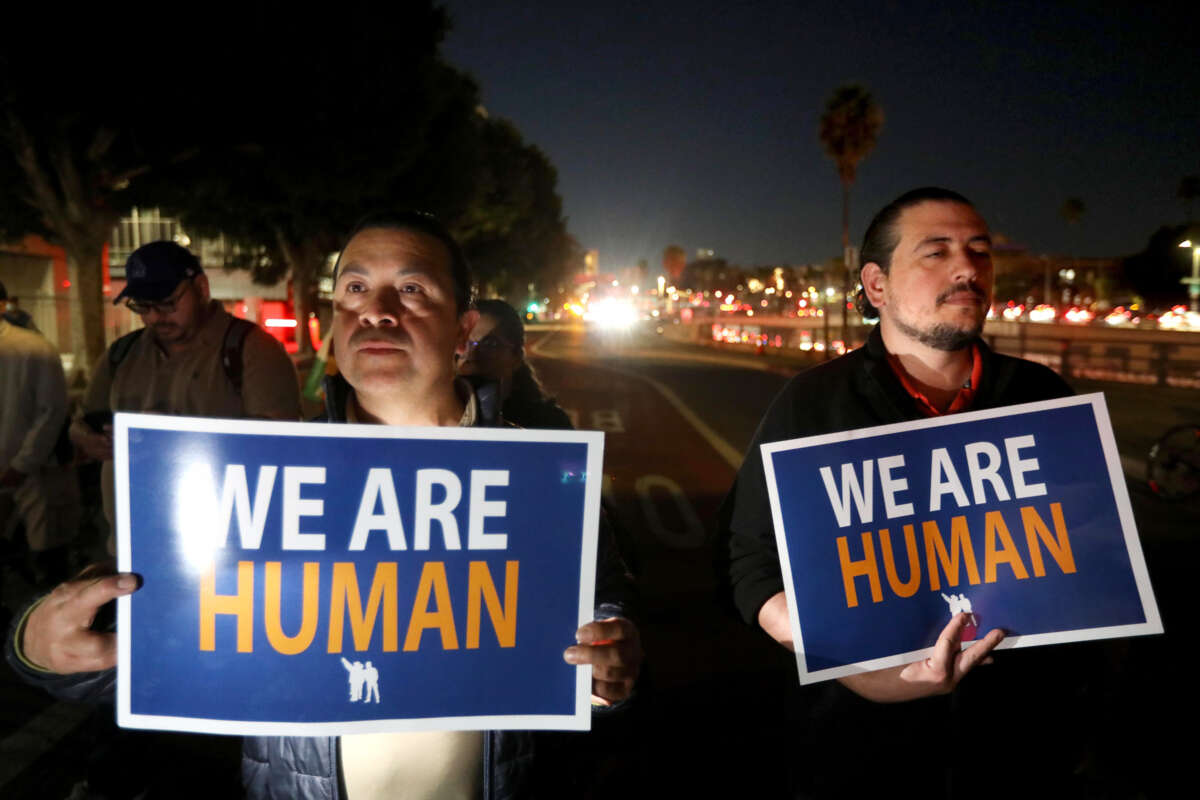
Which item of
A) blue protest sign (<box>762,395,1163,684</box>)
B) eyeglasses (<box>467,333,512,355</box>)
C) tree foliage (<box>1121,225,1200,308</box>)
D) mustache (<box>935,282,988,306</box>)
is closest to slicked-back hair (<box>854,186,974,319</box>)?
mustache (<box>935,282,988,306</box>)

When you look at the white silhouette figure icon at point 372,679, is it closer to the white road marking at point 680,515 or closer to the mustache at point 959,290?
the mustache at point 959,290

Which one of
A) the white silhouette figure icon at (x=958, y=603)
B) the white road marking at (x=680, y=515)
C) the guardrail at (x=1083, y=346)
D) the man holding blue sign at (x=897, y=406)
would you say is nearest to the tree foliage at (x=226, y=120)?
the white road marking at (x=680, y=515)

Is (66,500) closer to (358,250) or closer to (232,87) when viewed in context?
(358,250)

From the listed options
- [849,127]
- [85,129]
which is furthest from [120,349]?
[849,127]

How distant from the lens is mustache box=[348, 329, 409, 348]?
186cm

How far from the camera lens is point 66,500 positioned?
15.5 feet

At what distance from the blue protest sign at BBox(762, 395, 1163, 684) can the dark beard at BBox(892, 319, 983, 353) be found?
21 cm

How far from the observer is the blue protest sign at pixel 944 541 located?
1.95 metres

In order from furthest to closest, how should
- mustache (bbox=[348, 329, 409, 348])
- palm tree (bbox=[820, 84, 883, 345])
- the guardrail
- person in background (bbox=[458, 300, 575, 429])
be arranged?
palm tree (bbox=[820, 84, 883, 345])
the guardrail
person in background (bbox=[458, 300, 575, 429])
mustache (bbox=[348, 329, 409, 348])

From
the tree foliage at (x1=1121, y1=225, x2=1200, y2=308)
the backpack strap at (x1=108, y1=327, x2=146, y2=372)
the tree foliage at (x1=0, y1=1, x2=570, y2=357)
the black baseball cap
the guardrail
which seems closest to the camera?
the black baseball cap

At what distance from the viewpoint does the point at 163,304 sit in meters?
3.20

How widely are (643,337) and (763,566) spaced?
5512 centimetres

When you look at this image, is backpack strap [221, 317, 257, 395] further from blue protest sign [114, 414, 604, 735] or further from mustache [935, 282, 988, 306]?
mustache [935, 282, 988, 306]

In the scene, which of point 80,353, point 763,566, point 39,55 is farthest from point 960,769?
point 80,353
